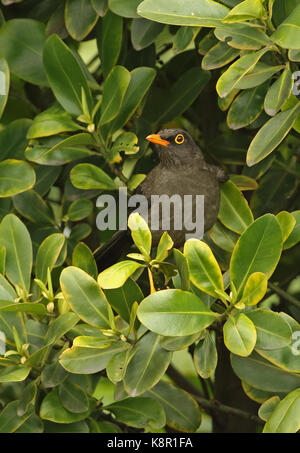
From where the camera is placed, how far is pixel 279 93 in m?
1.94

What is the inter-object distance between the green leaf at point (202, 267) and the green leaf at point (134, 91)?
72 cm

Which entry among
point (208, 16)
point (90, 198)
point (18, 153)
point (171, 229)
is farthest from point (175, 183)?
point (208, 16)

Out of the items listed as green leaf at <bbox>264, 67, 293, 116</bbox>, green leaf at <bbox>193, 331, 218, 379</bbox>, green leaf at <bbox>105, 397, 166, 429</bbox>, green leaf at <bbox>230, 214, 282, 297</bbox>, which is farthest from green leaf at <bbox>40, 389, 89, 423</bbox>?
green leaf at <bbox>264, 67, 293, 116</bbox>

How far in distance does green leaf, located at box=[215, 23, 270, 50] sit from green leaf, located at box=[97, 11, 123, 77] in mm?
541

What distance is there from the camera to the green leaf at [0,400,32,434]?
2.05 m

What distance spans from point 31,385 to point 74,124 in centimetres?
81

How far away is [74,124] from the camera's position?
7.52ft

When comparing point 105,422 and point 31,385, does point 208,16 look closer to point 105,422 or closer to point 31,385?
point 31,385

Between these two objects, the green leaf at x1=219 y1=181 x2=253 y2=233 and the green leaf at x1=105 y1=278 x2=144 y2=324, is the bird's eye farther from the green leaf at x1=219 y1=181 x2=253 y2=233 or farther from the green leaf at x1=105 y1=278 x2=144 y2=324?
the green leaf at x1=105 y1=278 x2=144 y2=324

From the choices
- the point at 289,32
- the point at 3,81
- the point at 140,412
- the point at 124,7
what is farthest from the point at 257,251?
the point at 3,81

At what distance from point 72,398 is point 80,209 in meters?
0.66

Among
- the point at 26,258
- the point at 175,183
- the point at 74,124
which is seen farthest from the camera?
the point at 175,183

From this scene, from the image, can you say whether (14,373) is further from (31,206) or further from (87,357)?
(31,206)

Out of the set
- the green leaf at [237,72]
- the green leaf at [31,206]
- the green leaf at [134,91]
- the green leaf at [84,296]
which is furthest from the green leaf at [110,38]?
the green leaf at [84,296]
